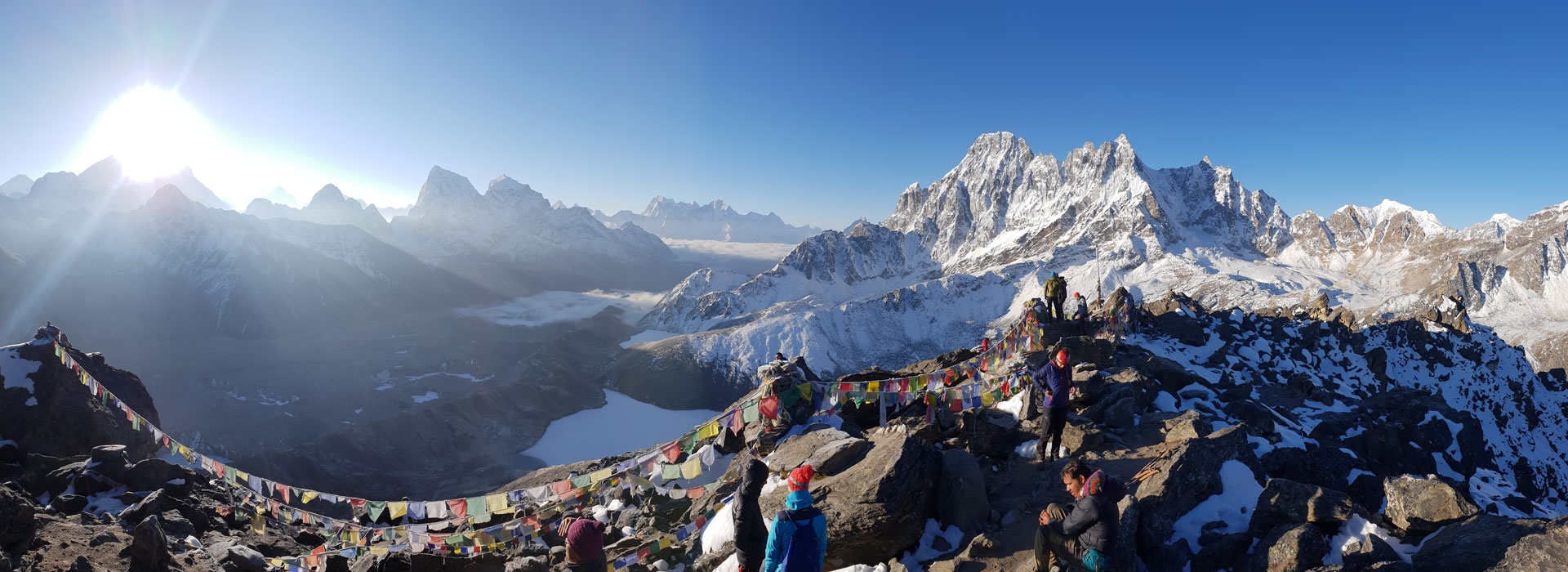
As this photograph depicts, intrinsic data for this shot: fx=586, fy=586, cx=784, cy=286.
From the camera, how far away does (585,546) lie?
8.11m

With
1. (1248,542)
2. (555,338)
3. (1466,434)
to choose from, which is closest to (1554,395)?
(1466,434)

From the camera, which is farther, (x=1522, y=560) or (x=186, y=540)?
(x=186, y=540)

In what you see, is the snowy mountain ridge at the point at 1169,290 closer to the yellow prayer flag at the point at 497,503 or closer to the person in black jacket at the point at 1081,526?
the yellow prayer flag at the point at 497,503

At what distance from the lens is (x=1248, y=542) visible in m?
7.85

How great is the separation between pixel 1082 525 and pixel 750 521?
3.99m

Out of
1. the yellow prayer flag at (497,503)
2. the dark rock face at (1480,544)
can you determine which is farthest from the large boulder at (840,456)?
the dark rock face at (1480,544)

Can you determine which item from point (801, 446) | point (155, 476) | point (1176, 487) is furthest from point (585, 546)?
point (155, 476)

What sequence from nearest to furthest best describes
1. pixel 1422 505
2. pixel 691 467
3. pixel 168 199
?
pixel 1422 505, pixel 691 467, pixel 168 199

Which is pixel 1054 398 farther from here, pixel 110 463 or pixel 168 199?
pixel 168 199

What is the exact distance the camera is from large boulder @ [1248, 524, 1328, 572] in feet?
22.0

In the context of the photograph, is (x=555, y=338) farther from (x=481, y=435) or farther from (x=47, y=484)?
(x=47, y=484)

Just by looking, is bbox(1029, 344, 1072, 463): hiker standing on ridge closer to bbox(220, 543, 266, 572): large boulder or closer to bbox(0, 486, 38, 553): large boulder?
bbox(220, 543, 266, 572): large boulder

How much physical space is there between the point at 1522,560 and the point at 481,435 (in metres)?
88.6

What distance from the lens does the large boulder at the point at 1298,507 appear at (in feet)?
24.2
